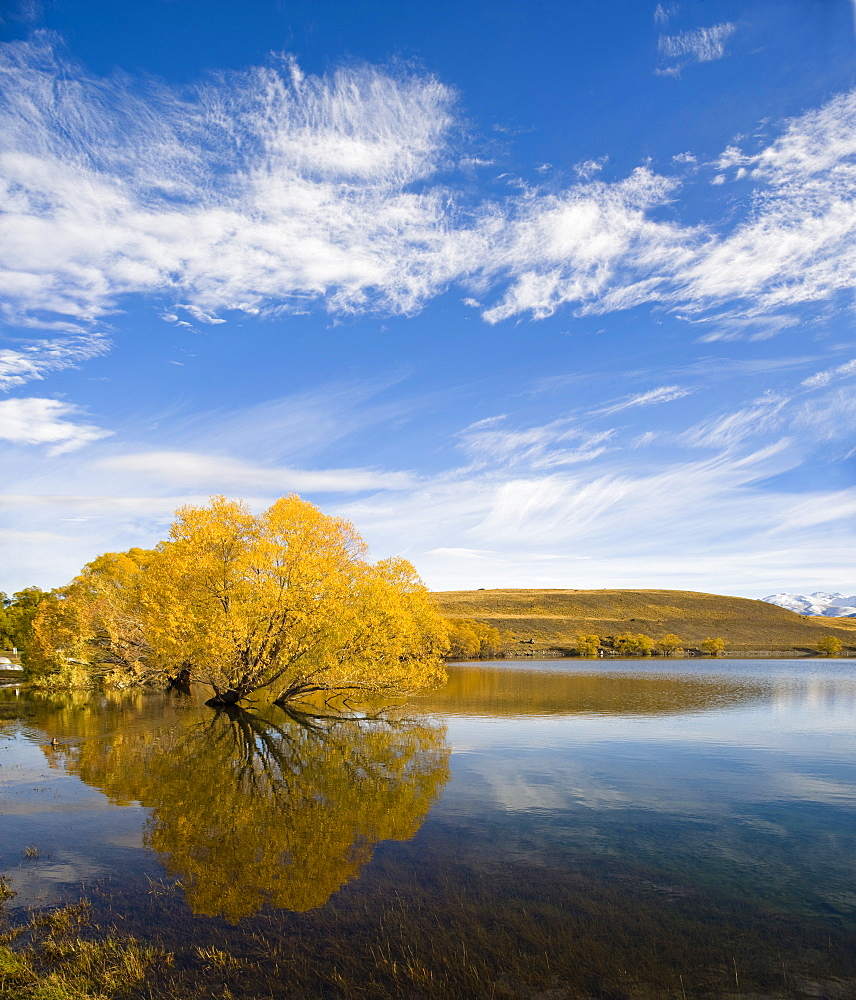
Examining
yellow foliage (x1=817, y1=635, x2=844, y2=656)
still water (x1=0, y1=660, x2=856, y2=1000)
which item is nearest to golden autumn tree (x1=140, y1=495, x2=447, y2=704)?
still water (x1=0, y1=660, x2=856, y2=1000)

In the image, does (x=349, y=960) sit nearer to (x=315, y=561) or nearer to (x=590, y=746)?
(x=590, y=746)

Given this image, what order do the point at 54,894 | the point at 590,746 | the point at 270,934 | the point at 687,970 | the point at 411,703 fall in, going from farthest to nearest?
1. the point at 411,703
2. the point at 590,746
3. the point at 54,894
4. the point at 270,934
5. the point at 687,970

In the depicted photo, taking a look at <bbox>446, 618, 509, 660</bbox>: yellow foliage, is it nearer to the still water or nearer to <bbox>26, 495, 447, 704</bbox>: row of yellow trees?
<bbox>26, 495, 447, 704</bbox>: row of yellow trees

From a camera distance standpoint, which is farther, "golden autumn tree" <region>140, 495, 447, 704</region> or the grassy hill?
the grassy hill

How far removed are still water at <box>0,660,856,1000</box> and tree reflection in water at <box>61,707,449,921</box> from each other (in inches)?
3.8

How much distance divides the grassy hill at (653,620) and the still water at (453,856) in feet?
378

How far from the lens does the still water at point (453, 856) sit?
10406 mm

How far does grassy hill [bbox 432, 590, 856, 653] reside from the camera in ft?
516

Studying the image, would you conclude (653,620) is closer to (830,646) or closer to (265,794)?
(830,646)

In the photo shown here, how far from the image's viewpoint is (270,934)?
37.0ft

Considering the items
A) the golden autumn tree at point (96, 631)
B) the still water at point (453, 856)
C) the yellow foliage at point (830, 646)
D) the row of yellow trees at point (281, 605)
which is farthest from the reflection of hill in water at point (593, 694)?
the yellow foliage at point (830, 646)

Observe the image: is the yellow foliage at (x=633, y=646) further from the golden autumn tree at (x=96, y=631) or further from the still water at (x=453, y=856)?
the still water at (x=453, y=856)

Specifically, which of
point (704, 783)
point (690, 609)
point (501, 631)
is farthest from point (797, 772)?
point (690, 609)

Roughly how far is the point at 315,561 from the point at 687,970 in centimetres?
3201
